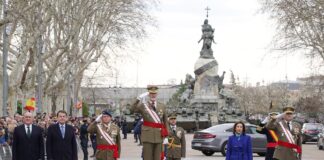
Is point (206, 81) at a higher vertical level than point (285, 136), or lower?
higher

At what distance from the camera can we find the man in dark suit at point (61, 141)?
15.7 meters

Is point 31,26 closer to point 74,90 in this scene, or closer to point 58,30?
point 58,30

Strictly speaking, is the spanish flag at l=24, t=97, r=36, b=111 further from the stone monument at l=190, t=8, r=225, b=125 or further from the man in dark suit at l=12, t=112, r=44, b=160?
the stone monument at l=190, t=8, r=225, b=125

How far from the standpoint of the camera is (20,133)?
15.6 metres

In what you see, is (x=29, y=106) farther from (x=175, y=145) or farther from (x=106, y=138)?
(x=106, y=138)

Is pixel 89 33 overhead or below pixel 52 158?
overhead

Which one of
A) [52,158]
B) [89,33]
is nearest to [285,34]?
[89,33]

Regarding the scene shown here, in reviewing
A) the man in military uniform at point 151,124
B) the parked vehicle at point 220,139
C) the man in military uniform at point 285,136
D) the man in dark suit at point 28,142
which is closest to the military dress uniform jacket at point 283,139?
the man in military uniform at point 285,136

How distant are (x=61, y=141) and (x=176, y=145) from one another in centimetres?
523

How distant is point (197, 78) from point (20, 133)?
204 feet

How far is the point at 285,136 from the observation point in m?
15.8

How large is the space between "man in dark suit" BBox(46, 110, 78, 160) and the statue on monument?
206ft

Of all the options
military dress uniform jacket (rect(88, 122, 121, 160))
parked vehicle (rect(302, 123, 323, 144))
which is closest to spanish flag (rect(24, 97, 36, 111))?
military dress uniform jacket (rect(88, 122, 121, 160))

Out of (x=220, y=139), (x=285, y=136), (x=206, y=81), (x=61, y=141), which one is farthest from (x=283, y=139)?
(x=206, y=81)
